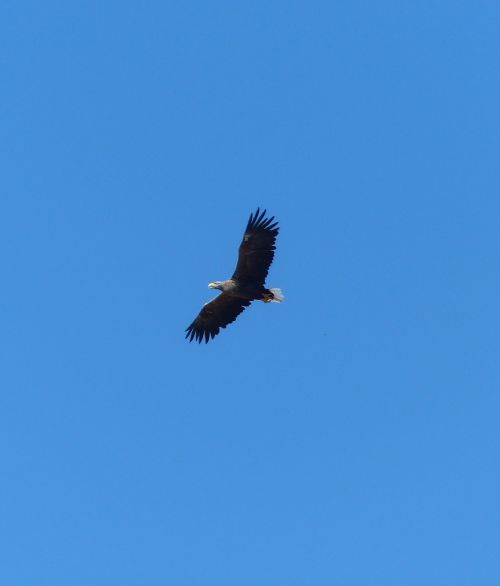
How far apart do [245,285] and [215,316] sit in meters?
2.34

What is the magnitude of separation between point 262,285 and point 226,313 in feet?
7.50

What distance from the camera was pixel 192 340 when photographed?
3575cm

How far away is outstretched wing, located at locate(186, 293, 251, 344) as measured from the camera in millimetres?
34688

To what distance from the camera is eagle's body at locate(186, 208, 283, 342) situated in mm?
32406

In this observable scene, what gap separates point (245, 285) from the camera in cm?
3325

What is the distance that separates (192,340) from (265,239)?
16.1 ft

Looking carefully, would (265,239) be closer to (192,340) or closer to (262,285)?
(262,285)

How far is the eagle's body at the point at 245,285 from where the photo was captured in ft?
106

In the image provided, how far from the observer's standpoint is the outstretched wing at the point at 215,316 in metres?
34.7

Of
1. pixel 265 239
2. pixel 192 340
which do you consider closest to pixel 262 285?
pixel 265 239

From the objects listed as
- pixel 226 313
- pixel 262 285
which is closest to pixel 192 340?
pixel 226 313

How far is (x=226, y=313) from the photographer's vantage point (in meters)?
35.0

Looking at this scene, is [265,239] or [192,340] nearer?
[265,239]

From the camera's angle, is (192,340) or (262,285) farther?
(192,340)
